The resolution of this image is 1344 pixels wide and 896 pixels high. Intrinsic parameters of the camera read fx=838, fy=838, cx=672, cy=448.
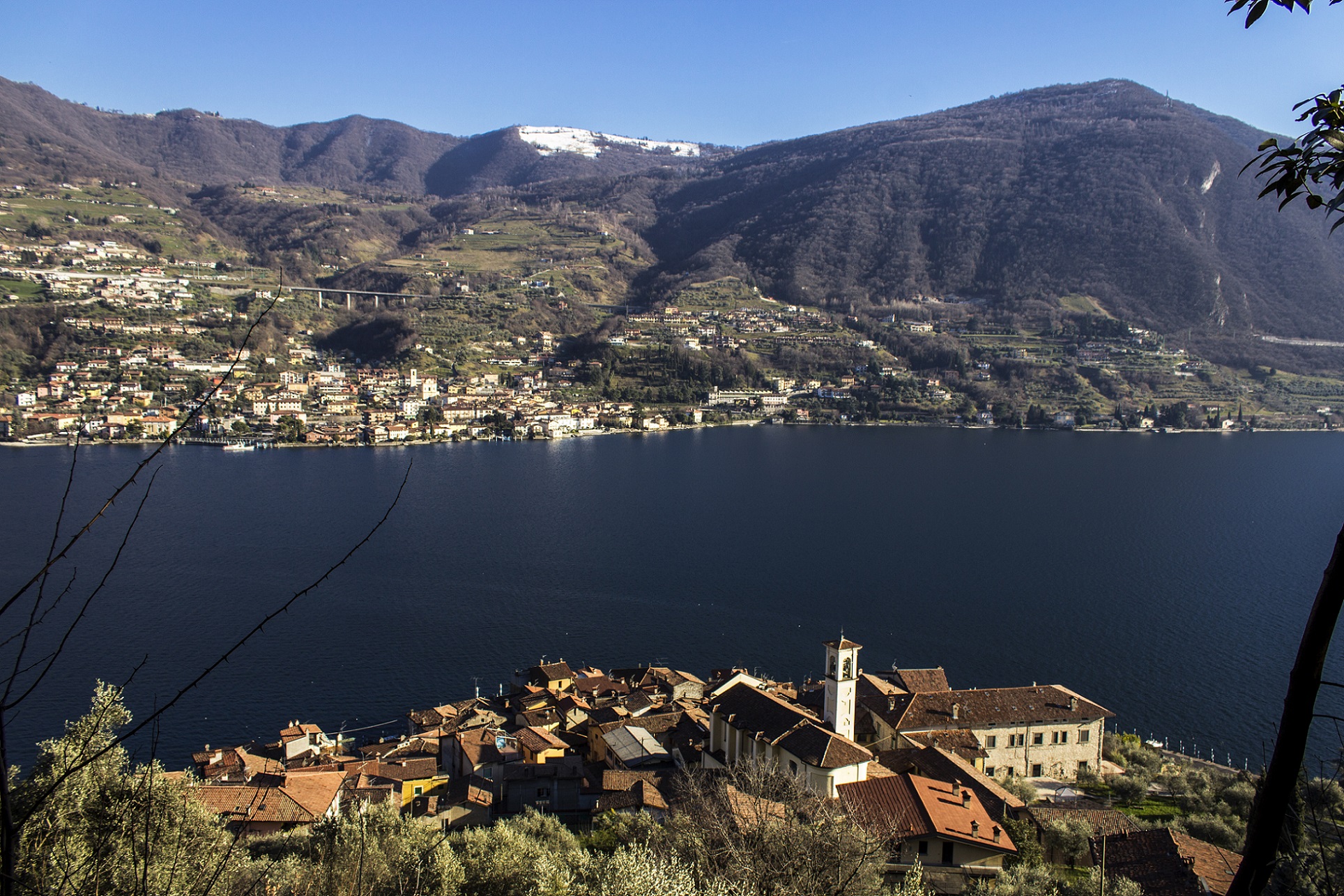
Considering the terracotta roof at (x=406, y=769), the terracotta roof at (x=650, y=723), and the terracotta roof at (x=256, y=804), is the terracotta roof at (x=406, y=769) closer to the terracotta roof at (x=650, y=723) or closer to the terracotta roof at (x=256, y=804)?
the terracotta roof at (x=256, y=804)

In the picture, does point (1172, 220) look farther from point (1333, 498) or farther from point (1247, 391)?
point (1333, 498)

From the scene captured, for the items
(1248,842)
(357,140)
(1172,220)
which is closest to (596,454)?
(1248,842)

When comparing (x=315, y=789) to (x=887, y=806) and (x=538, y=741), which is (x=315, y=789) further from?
(x=887, y=806)

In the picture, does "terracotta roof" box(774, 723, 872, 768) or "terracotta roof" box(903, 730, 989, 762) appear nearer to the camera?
"terracotta roof" box(774, 723, 872, 768)

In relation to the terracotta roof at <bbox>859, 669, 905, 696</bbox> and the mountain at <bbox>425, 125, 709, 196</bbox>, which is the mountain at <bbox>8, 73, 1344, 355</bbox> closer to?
the mountain at <bbox>425, 125, 709, 196</bbox>

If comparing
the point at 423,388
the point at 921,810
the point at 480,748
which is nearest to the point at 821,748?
the point at 921,810

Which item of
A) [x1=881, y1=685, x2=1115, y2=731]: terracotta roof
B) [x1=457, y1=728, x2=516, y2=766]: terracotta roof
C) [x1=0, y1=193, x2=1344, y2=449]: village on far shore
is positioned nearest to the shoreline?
[x1=0, y1=193, x2=1344, y2=449]: village on far shore
